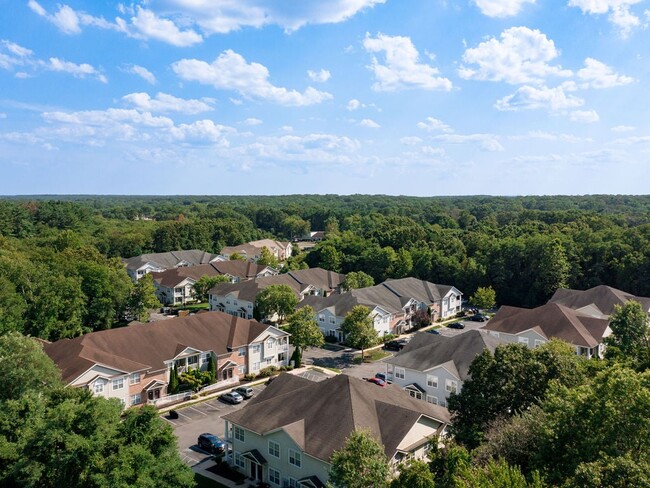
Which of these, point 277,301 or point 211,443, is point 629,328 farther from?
point 277,301

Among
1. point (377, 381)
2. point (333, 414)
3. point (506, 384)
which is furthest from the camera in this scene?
point (377, 381)

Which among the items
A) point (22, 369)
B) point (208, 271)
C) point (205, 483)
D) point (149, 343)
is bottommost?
point (205, 483)

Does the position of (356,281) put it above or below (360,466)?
below

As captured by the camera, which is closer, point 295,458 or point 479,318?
point 295,458

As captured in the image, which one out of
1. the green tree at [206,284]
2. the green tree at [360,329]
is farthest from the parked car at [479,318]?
the green tree at [206,284]

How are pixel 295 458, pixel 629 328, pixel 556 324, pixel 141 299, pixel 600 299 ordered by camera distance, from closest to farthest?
pixel 295 458, pixel 629 328, pixel 556 324, pixel 600 299, pixel 141 299

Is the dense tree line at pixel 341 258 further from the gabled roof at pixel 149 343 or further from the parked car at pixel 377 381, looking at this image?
the parked car at pixel 377 381

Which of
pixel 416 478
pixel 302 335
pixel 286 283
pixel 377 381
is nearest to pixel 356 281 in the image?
pixel 286 283
